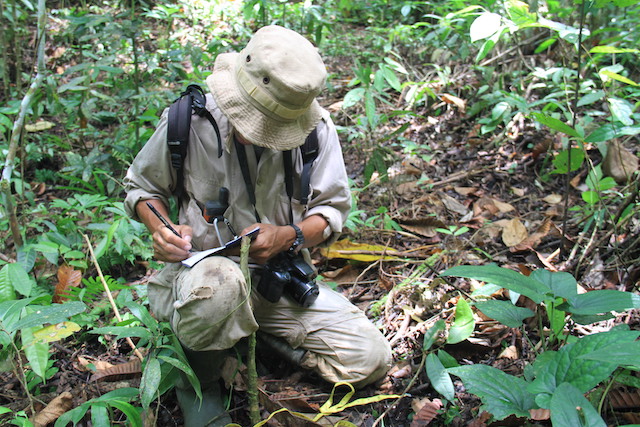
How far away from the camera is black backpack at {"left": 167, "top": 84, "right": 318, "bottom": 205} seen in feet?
7.36

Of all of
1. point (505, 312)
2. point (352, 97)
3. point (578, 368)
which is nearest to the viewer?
point (578, 368)

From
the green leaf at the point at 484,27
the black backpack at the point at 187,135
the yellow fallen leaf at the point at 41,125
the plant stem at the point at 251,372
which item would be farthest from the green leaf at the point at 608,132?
the yellow fallen leaf at the point at 41,125

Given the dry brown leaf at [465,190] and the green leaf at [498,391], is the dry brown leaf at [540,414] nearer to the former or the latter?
the green leaf at [498,391]

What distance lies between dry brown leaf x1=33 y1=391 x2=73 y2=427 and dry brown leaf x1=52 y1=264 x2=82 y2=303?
75 centimetres

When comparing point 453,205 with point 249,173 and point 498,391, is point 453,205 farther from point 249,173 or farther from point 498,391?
point 498,391

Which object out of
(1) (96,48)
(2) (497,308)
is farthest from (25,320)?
(1) (96,48)

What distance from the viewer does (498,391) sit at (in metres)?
1.69

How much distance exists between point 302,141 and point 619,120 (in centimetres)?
182

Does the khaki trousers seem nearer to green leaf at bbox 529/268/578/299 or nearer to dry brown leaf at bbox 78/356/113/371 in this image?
dry brown leaf at bbox 78/356/113/371

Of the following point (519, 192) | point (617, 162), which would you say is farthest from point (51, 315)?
point (617, 162)

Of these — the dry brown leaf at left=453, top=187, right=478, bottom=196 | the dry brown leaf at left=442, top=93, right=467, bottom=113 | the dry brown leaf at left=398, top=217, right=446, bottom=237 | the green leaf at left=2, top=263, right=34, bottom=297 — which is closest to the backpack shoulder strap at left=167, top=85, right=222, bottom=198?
the green leaf at left=2, top=263, right=34, bottom=297

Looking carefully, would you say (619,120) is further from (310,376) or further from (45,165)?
(45,165)

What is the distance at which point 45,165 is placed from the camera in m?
4.84

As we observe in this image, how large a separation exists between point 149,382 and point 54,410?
60cm
